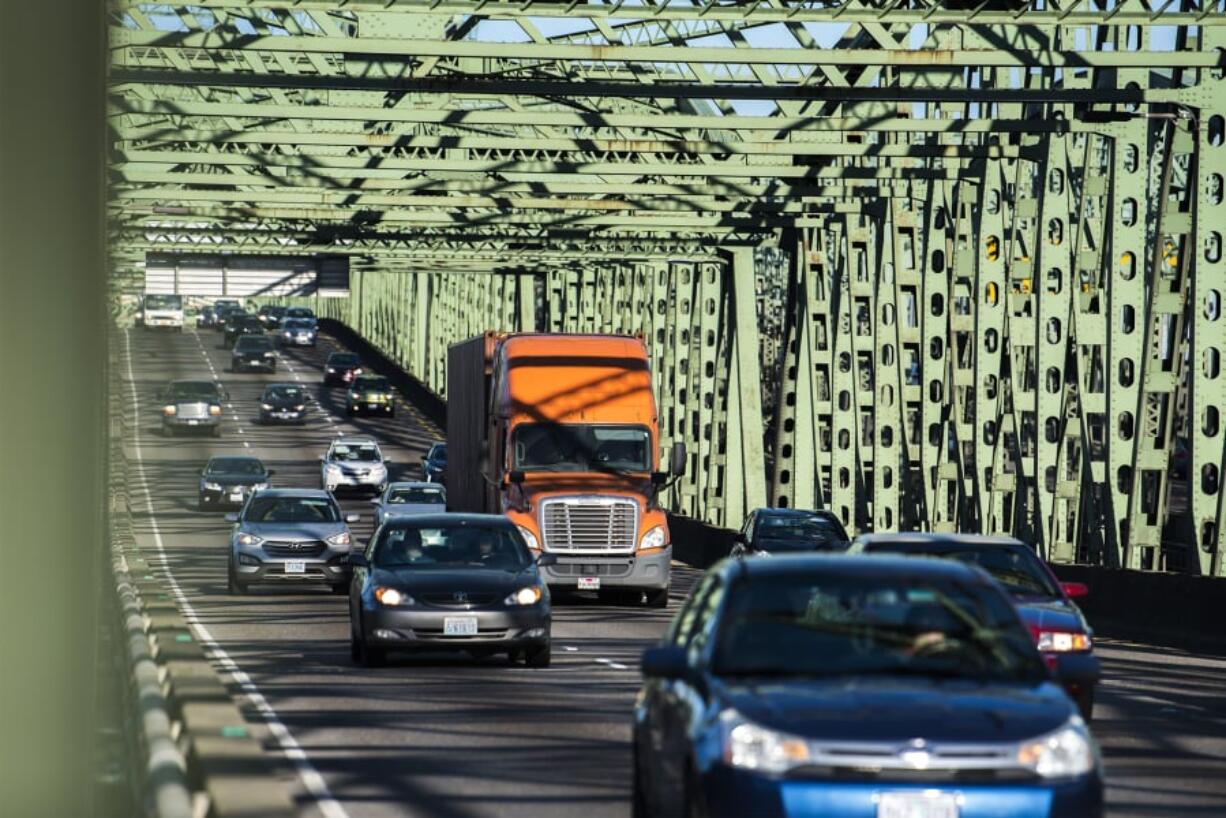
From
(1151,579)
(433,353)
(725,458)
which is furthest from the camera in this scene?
(433,353)

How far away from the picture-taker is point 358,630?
22875 mm

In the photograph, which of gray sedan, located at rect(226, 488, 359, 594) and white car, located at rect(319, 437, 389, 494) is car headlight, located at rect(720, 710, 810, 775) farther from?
white car, located at rect(319, 437, 389, 494)

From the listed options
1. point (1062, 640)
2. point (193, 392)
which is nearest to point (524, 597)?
point (1062, 640)

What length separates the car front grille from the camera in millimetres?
35531

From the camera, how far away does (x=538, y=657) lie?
23000 millimetres

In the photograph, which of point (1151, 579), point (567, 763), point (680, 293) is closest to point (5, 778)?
point (567, 763)

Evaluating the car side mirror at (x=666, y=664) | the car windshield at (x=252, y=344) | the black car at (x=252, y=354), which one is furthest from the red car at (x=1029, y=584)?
the car windshield at (x=252, y=344)

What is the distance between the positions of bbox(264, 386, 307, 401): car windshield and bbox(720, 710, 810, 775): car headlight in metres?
86.6

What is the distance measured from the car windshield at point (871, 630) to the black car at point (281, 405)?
85324 millimetres

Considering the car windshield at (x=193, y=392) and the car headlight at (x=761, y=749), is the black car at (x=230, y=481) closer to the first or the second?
the car windshield at (x=193, y=392)

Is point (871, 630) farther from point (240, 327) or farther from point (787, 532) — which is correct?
point (240, 327)

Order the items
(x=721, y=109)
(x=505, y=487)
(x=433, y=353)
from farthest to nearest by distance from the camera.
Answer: (x=433, y=353), (x=721, y=109), (x=505, y=487)

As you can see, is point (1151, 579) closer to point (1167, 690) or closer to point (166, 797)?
point (1167, 690)

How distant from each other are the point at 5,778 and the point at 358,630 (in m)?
16.2
